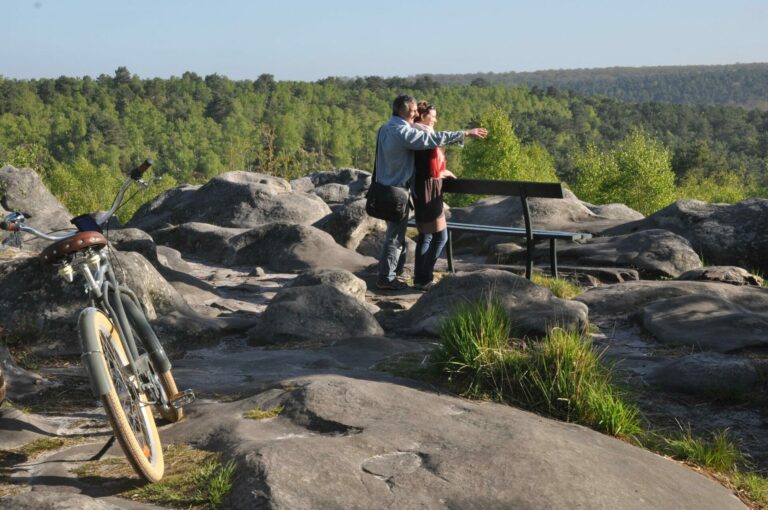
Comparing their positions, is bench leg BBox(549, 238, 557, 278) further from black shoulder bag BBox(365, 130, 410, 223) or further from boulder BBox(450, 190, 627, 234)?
boulder BBox(450, 190, 627, 234)

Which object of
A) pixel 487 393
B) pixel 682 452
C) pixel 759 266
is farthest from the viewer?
pixel 759 266

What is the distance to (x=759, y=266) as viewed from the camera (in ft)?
43.1

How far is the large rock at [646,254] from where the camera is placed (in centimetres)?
1220

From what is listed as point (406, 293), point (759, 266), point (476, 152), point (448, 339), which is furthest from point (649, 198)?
point (448, 339)

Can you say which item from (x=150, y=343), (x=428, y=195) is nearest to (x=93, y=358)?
(x=150, y=343)

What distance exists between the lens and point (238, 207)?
18016 millimetres

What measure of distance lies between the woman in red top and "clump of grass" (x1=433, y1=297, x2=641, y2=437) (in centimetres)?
411

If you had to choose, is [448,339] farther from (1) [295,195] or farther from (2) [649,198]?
(2) [649,198]

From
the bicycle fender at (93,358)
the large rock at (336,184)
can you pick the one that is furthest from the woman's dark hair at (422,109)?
the large rock at (336,184)

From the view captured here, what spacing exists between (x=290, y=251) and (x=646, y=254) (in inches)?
188

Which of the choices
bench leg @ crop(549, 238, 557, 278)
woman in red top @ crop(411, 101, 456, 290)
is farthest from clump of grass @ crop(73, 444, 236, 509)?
bench leg @ crop(549, 238, 557, 278)

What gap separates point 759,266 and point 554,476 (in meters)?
9.94

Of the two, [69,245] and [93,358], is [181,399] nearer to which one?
[93,358]

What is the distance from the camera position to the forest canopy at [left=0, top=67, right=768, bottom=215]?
89375mm
